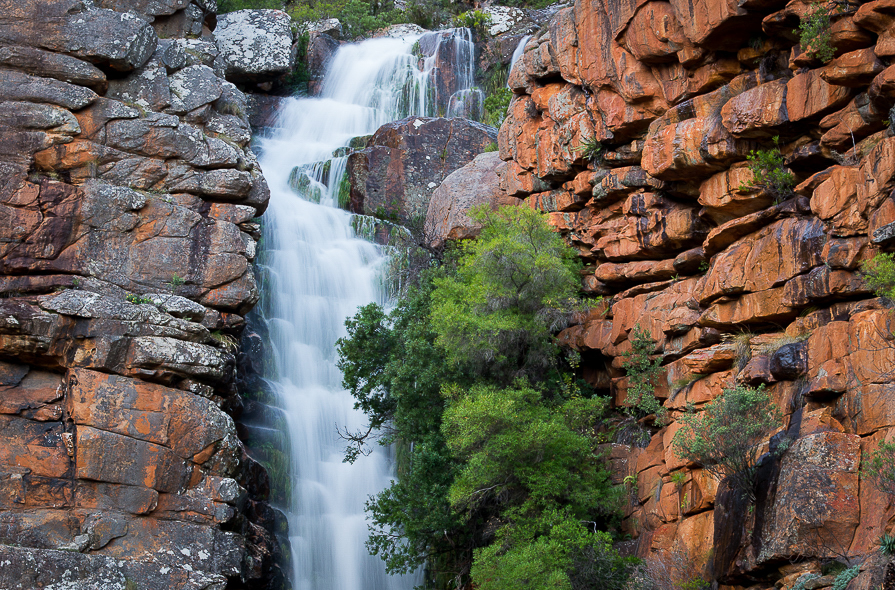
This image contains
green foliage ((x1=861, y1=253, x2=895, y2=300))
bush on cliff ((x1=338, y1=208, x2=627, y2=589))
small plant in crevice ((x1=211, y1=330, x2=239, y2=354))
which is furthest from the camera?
small plant in crevice ((x1=211, y1=330, x2=239, y2=354))

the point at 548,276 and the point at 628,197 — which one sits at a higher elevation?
the point at 628,197

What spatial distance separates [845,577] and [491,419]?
8029mm

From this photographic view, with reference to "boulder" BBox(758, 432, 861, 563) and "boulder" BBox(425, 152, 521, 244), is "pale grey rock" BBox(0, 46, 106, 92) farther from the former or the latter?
"boulder" BBox(758, 432, 861, 563)

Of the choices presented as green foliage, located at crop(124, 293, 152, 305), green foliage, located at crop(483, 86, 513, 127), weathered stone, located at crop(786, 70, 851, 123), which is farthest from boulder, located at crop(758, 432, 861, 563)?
green foliage, located at crop(483, 86, 513, 127)

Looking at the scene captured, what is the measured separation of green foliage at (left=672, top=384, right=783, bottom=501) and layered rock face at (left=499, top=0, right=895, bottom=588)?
1.11ft

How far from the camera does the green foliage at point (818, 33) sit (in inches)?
596

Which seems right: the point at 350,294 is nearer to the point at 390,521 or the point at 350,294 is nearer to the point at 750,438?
the point at 390,521

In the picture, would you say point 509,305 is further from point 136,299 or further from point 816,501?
point 136,299

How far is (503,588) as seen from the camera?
1576 cm

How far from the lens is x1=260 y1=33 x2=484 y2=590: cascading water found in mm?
21641

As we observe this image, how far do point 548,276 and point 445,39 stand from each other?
23824 mm

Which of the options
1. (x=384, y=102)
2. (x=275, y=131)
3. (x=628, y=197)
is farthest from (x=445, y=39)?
(x=628, y=197)

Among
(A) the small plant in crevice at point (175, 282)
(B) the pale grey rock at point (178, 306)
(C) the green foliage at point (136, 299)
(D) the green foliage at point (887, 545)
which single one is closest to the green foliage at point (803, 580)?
(D) the green foliage at point (887, 545)

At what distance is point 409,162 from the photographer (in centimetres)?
3278
